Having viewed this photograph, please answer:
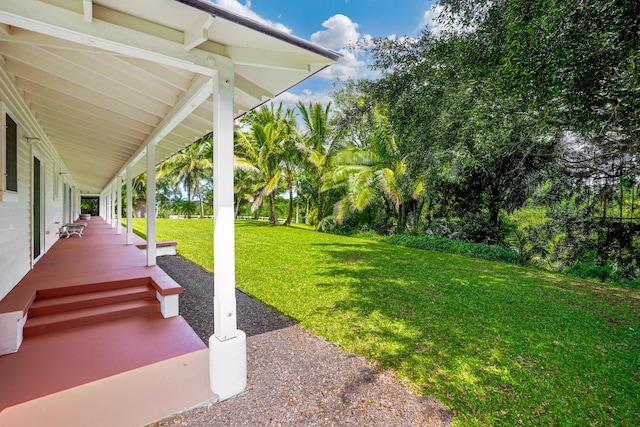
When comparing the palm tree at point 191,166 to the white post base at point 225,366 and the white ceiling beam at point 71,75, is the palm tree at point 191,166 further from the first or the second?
the white post base at point 225,366

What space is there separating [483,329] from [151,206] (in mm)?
6306

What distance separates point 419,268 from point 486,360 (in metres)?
4.78

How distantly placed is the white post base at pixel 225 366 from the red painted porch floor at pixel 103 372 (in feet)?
0.37

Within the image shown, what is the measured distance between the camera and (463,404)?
263cm

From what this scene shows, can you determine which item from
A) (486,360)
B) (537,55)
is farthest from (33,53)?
(537,55)

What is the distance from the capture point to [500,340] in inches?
155

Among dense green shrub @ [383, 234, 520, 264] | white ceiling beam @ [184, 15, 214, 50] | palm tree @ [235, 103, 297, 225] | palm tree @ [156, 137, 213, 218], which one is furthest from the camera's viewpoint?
palm tree @ [156, 137, 213, 218]

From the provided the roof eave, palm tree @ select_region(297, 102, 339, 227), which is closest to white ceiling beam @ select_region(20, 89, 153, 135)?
the roof eave

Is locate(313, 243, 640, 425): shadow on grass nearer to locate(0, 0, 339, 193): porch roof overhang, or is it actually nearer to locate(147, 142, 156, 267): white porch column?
locate(0, 0, 339, 193): porch roof overhang

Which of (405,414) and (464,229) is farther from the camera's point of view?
(464,229)

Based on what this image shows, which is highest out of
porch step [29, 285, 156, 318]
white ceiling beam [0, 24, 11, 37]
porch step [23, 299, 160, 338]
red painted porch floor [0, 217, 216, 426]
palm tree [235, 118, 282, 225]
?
palm tree [235, 118, 282, 225]

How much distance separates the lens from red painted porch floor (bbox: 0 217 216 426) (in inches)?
92.4

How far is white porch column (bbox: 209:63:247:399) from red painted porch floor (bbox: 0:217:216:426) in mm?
242

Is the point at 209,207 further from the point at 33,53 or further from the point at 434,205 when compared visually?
the point at 33,53
